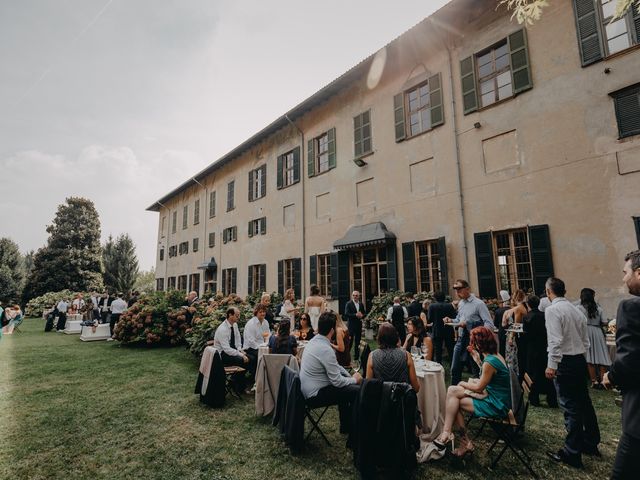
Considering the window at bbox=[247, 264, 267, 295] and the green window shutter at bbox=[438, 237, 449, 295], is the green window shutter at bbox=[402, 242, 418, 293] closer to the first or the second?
the green window shutter at bbox=[438, 237, 449, 295]

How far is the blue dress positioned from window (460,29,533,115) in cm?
770

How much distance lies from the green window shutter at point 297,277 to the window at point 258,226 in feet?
10.2

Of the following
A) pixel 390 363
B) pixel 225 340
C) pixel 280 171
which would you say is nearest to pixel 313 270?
pixel 280 171

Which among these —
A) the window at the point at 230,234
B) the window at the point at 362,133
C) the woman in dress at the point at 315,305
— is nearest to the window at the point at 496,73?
the window at the point at 362,133

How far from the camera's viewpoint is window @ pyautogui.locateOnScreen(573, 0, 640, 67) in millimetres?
7000

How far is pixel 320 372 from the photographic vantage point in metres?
3.71

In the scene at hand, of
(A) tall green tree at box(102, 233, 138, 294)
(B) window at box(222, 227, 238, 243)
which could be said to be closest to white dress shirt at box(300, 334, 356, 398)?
(B) window at box(222, 227, 238, 243)

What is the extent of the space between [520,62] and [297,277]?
10411 millimetres

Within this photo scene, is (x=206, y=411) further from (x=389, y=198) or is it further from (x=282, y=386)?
(x=389, y=198)

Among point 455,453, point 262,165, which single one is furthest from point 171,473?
point 262,165

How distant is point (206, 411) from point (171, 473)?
169 cm

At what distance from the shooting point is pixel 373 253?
455 inches

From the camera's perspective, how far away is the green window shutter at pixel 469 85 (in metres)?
9.18

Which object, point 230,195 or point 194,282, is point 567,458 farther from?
point 194,282
